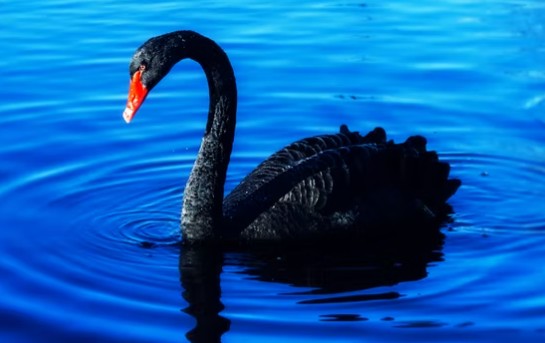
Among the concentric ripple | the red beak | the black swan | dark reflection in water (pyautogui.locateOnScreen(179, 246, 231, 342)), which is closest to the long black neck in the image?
the black swan

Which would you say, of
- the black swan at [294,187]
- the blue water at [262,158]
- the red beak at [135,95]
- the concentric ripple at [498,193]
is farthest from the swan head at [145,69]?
the concentric ripple at [498,193]

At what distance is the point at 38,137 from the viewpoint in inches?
359

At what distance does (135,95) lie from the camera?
6.70 metres

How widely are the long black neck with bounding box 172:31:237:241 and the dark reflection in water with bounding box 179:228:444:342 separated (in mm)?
157

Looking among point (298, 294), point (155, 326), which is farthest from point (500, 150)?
point (155, 326)

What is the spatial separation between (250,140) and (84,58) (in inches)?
109

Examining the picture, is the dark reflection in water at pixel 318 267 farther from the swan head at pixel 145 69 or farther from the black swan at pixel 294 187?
the swan head at pixel 145 69

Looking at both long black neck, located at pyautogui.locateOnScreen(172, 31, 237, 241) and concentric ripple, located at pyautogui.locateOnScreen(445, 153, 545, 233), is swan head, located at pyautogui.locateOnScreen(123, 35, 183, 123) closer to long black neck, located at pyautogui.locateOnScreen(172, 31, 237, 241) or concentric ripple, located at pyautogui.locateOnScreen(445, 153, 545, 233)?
long black neck, located at pyautogui.locateOnScreen(172, 31, 237, 241)

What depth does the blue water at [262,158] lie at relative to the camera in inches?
248

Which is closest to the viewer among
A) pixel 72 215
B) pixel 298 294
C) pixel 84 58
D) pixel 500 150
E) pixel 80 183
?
pixel 298 294

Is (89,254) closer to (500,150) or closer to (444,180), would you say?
(444,180)

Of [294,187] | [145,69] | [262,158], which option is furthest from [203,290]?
[262,158]

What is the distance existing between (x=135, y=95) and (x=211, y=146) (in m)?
0.82

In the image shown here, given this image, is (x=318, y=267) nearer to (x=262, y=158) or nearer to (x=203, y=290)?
(x=203, y=290)
